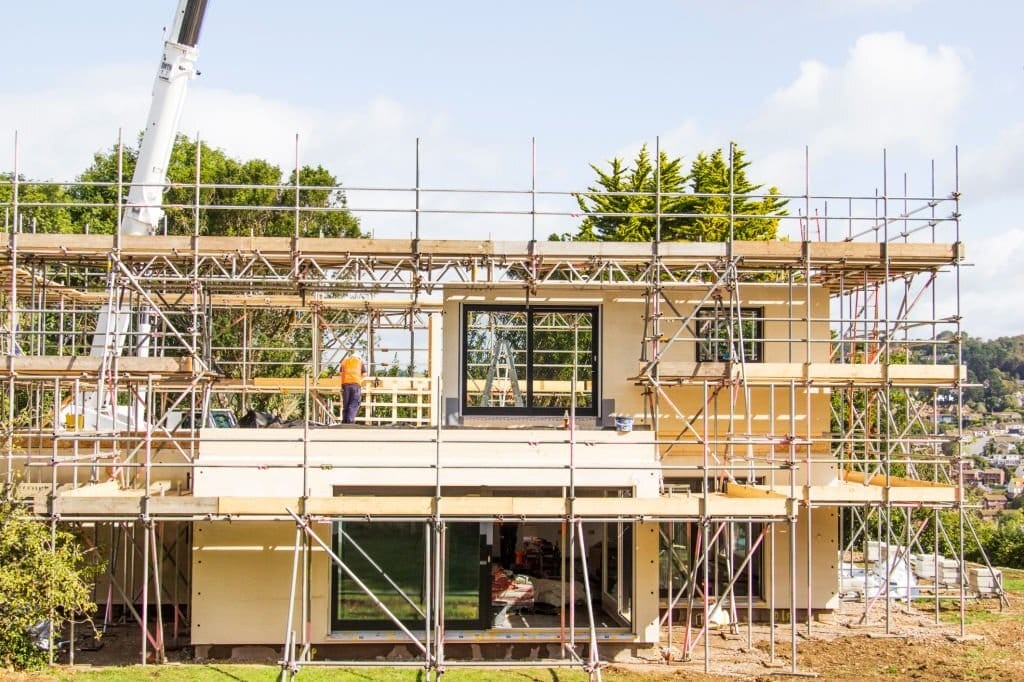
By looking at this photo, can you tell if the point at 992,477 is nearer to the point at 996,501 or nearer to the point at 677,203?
the point at 996,501

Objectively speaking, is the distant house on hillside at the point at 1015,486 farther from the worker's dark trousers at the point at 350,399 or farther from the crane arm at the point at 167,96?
the crane arm at the point at 167,96

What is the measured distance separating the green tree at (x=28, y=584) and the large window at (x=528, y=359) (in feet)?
26.3

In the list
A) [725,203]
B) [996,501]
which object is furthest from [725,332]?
[996,501]

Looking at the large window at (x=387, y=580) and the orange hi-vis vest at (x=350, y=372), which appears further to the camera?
the orange hi-vis vest at (x=350, y=372)

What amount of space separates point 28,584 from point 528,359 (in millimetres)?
9711

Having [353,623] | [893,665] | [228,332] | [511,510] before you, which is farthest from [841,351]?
[228,332]

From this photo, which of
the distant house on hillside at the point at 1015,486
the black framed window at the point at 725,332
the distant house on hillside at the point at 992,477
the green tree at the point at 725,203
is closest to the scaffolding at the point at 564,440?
the black framed window at the point at 725,332

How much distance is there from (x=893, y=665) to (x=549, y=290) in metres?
9.21

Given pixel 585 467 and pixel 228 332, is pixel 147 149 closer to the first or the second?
pixel 585 467

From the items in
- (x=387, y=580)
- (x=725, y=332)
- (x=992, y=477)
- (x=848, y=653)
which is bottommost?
(x=992, y=477)

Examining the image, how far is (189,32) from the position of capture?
24203 mm

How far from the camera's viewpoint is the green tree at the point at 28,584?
15.9m

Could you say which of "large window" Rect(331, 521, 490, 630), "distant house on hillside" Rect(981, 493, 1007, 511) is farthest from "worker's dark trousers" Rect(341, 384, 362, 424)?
"distant house on hillside" Rect(981, 493, 1007, 511)

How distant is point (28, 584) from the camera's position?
15.9 meters
